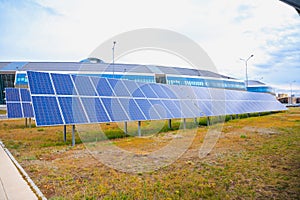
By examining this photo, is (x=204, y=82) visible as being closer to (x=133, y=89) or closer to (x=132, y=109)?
(x=133, y=89)

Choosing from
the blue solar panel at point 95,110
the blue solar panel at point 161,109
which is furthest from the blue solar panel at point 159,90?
the blue solar panel at point 95,110

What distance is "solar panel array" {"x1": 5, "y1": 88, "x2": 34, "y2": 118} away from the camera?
19.3 m

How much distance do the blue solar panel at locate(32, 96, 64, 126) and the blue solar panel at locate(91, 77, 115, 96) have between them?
10.3 feet

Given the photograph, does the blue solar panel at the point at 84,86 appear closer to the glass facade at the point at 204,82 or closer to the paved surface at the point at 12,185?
the paved surface at the point at 12,185

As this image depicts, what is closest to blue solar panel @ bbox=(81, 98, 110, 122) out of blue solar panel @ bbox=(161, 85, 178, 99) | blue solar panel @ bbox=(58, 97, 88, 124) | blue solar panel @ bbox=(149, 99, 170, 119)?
blue solar panel @ bbox=(58, 97, 88, 124)

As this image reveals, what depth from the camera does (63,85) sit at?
40.8ft

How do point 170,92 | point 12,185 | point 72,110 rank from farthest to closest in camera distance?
point 170,92, point 72,110, point 12,185

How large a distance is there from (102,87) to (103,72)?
2011 inches

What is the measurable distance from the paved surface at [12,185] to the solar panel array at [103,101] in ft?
8.45

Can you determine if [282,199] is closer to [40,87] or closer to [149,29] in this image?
[40,87]

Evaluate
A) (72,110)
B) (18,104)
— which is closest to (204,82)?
(18,104)

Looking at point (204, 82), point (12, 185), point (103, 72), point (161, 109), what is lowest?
point (12, 185)

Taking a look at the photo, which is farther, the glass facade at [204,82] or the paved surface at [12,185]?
the glass facade at [204,82]

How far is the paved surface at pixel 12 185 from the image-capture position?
5.13 m
